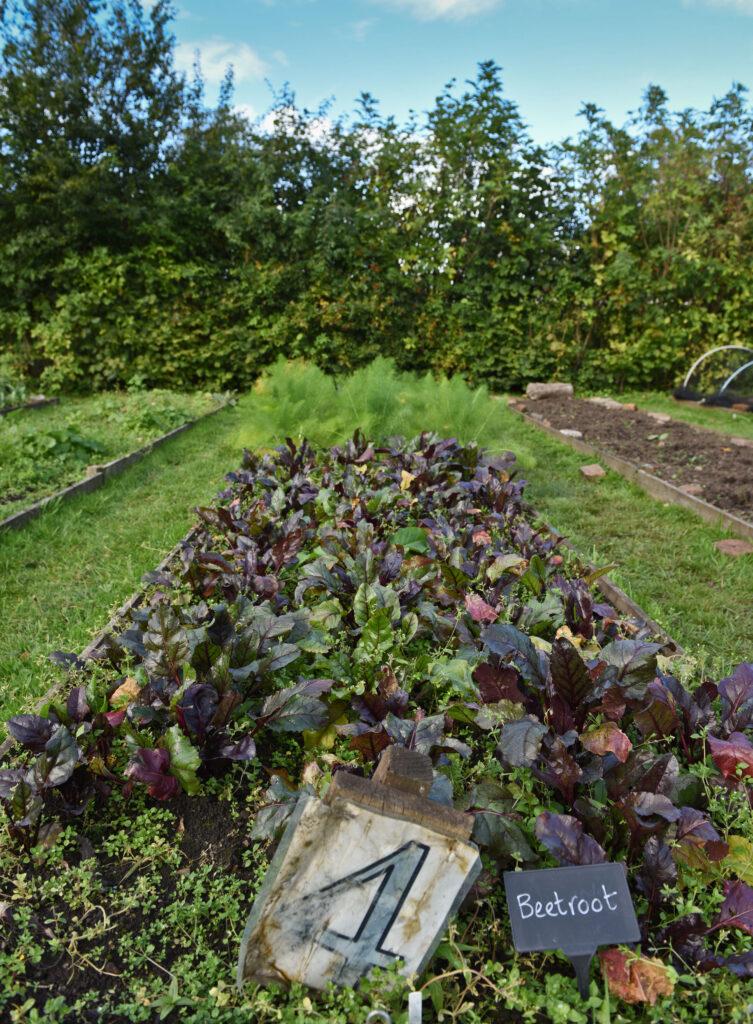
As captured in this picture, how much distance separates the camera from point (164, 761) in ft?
5.94

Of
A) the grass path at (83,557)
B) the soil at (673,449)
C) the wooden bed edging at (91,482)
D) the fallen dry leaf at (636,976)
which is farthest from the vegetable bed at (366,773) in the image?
the soil at (673,449)

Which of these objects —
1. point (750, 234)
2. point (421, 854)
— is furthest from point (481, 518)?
point (750, 234)

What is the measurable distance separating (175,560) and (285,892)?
2.54m

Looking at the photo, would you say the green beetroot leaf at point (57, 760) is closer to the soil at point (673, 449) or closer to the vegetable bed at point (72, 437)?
the vegetable bed at point (72, 437)

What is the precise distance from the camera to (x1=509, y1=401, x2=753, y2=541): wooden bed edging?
4586mm

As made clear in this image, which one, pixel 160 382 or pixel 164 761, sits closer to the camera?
pixel 164 761

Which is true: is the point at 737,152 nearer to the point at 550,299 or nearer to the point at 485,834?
the point at 550,299

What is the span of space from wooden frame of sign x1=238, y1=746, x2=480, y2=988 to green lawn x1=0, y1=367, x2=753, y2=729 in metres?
1.57

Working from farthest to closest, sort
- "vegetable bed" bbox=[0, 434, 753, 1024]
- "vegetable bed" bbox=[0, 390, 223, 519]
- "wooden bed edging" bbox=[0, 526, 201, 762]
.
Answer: "vegetable bed" bbox=[0, 390, 223, 519], "wooden bed edging" bbox=[0, 526, 201, 762], "vegetable bed" bbox=[0, 434, 753, 1024]

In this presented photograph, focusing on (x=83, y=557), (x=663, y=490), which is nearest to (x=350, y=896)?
(x=83, y=557)

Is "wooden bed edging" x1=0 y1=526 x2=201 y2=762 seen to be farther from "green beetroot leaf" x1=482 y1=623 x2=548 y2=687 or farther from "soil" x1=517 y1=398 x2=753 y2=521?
"soil" x1=517 y1=398 x2=753 y2=521

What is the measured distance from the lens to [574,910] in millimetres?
1280

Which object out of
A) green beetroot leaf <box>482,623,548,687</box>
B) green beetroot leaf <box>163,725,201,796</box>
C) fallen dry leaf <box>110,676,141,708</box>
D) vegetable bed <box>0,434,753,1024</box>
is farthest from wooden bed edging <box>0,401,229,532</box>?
green beetroot leaf <box>482,623,548,687</box>

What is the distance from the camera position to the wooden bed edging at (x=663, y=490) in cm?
459
